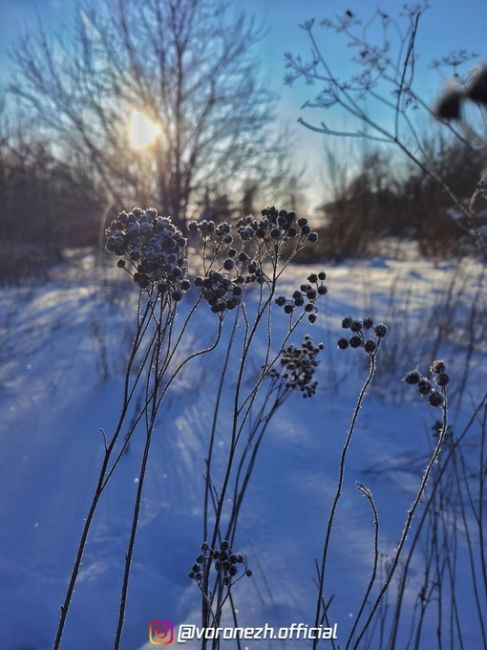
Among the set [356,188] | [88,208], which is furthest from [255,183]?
[88,208]

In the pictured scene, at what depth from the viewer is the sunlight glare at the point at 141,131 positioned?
444 inches

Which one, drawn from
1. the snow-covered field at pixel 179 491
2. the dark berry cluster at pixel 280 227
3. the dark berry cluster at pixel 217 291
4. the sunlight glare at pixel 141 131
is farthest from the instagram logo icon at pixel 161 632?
the sunlight glare at pixel 141 131

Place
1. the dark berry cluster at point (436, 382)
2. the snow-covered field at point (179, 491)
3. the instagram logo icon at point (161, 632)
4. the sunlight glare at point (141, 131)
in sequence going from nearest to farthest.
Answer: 1. the dark berry cluster at point (436, 382)
2. the instagram logo icon at point (161, 632)
3. the snow-covered field at point (179, 491)
4. the sunlight glare at point (141, 131)

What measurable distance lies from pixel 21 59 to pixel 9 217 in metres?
7.32

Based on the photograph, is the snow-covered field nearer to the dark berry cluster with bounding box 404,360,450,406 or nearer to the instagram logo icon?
the instagram logo icon

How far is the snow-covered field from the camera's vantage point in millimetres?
1562

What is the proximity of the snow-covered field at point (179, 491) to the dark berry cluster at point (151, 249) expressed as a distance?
1.10m

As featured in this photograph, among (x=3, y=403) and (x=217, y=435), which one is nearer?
(x=217, y=435)

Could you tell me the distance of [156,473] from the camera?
7.52 feet

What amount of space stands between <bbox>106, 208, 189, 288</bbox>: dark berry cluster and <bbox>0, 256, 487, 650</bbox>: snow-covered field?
3.60 ft

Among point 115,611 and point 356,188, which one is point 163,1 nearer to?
point 356,188

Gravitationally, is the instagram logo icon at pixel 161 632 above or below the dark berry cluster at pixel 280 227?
below

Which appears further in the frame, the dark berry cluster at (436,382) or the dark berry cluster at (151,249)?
the dark berry cluster at (151,249)

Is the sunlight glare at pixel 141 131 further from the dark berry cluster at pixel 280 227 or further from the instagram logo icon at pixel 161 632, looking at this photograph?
the instagram logo icon at pixel 161 632
